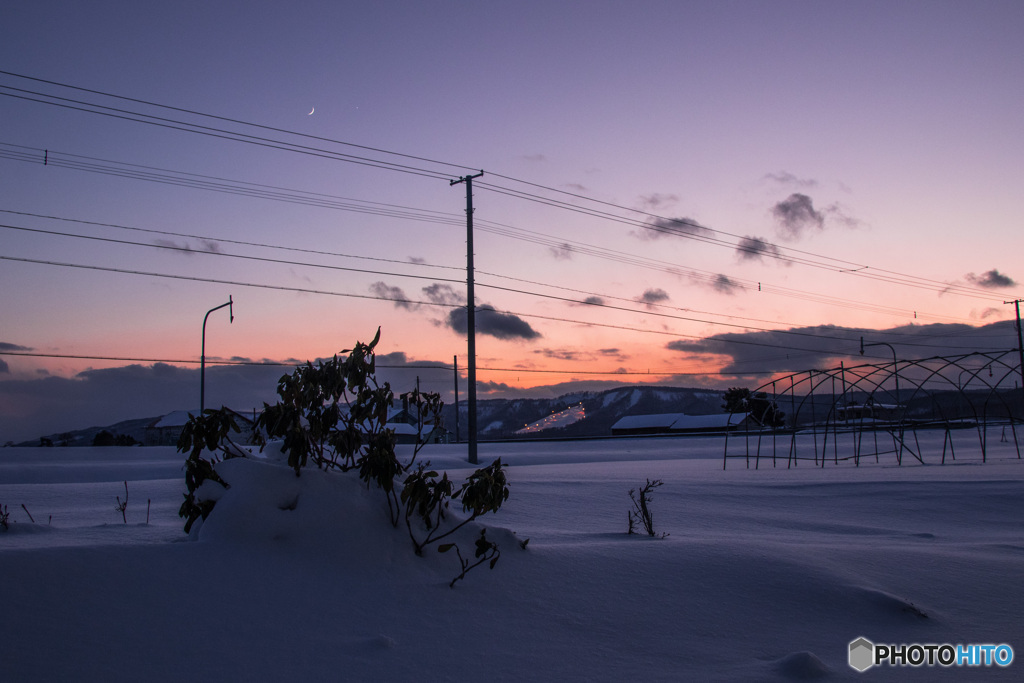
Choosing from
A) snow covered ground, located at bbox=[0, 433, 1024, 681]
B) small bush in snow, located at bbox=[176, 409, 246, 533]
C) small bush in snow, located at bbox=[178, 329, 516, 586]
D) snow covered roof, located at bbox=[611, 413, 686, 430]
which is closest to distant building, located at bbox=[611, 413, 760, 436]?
snow covered roof, located at bbox=[611, 413, 686, 430]

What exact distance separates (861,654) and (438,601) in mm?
2705

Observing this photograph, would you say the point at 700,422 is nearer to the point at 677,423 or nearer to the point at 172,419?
the point at 677,423

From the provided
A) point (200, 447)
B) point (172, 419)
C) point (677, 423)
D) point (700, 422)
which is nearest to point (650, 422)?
point (677, 423)

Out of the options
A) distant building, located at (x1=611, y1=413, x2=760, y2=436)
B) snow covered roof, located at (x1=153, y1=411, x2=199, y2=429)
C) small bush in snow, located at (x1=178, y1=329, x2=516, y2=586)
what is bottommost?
distant building, located at (x1=611, y1=413, x2=760, y2=436)

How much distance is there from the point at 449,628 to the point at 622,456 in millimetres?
26209

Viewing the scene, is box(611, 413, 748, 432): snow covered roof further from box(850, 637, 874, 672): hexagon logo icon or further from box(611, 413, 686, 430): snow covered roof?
box(850, 637, 874, 672): hexagon logo icon

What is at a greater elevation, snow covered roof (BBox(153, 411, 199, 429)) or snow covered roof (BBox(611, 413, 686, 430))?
snow covered roof (BBox(153, 411, 199, 429))

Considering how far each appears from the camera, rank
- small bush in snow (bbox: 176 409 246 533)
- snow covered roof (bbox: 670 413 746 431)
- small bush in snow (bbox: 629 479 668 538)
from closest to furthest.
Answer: small bush in snow (bbox: 176 409 246 533) → small bush in snow (bbox: 629 479 668 538) → snow covered roof (bbox: 670 413 746 431)

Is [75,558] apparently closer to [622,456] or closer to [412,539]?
[412,539]

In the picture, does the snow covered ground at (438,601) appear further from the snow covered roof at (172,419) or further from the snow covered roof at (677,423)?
the snow covered roof at (172,419)

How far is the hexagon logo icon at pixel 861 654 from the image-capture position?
3843mm

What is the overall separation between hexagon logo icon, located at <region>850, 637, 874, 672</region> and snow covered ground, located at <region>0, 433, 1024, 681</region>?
0.07m

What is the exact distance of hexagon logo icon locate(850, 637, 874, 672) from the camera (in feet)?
12.6

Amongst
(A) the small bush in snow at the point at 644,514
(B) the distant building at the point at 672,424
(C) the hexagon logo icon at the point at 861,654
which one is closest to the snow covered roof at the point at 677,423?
(B) the distant building at the point at 672,424
